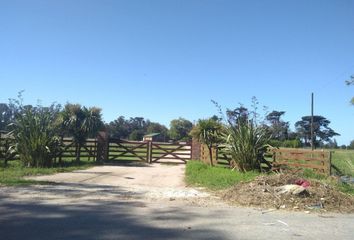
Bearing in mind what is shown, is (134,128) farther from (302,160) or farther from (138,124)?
(302,160)

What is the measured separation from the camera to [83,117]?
2677 cm

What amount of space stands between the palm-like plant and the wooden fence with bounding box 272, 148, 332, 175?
12512mm

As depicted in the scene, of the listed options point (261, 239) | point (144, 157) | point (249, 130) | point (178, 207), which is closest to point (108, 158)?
point (144, 157)

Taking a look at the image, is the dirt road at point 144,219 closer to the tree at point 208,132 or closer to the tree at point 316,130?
the tree at point 208,132

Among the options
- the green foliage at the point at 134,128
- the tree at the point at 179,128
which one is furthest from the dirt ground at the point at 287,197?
the green foliage at the point at 134,128

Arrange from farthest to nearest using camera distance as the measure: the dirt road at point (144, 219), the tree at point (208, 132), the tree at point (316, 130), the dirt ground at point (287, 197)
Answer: the tree at point (316, 130) < the tree at point (208, 132) < the dirt ground at point (287, 197) < the dirt road at point (144, 219)

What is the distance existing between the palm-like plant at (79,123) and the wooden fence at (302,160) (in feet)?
41.0

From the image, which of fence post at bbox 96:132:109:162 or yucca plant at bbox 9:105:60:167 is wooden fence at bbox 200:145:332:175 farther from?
fence post at bbox 96:132:109:162

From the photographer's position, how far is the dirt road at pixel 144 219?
7048 mm

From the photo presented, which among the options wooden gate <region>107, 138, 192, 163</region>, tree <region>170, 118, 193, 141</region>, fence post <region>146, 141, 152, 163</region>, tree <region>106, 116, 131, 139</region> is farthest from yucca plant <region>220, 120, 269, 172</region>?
tree <region>106, 116, 131, 139</region>

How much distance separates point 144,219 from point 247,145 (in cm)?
1027

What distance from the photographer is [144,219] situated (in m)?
8.17

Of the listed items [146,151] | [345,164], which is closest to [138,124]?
[146,151]

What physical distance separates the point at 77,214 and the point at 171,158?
20054 mm
